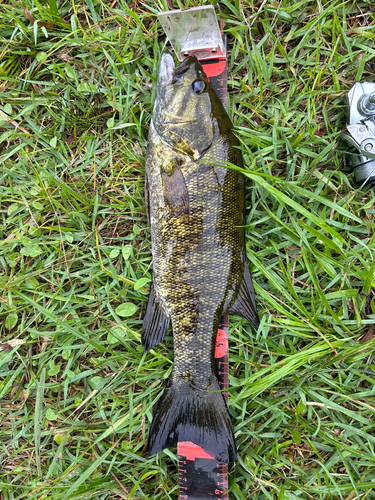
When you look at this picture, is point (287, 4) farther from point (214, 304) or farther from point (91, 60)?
point (214, 304)

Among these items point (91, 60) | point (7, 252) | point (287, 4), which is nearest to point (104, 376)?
point (7, 252)

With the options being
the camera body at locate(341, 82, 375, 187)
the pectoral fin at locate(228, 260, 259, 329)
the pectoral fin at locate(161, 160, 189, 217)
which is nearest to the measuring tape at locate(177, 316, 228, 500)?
the pectoral fin at locate(228, 260, 259, 329)

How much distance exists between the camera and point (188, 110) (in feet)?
6.82

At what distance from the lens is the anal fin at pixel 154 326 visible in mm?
2279

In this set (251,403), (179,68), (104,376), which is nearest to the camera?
(179,68)

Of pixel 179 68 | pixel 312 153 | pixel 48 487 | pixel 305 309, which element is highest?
pixel 179 68

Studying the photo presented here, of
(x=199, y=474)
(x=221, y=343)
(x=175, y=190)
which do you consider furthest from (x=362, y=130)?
(x=199, y=474)

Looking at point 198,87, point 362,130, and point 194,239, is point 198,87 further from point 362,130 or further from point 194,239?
point 362,130

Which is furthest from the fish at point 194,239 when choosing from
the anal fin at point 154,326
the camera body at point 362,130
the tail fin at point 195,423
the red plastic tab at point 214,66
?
the camera body at point 362,130

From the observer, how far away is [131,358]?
2381 millimetres

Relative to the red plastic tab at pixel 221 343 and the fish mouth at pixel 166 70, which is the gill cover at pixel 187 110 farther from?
the red plastic tab at pixel 221 343

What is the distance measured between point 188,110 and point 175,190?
1.85 feet

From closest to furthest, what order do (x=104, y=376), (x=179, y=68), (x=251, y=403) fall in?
(x=179, y=68)
(x=251, y=403)
(x=104, y=376)

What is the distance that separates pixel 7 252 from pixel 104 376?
134 centimetres
